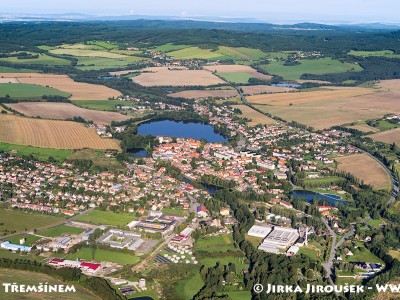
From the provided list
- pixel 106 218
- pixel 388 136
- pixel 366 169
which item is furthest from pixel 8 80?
pixel 366 169

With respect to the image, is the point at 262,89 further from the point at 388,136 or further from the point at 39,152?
the point at 39,152

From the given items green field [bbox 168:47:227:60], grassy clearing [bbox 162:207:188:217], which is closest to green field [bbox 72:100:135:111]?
grassy clearing [bbox 162:207:188:217]

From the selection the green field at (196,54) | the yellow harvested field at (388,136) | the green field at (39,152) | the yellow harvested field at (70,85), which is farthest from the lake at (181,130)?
the green field at (196,54)

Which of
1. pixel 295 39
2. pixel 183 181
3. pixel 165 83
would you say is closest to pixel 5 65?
pixel 165 83

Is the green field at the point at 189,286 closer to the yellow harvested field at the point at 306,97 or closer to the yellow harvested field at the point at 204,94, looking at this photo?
the yellow harvested field at the point at 306,97

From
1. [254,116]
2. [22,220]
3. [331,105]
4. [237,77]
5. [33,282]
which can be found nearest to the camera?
[33,282]

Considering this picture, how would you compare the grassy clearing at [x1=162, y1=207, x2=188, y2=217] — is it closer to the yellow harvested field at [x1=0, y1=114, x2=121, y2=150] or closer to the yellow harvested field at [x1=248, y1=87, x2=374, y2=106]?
the yellow harvested field at [x1=0, y1=114, x2=121, y2=150]

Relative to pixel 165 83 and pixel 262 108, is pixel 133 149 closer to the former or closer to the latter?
pixel 262 108
